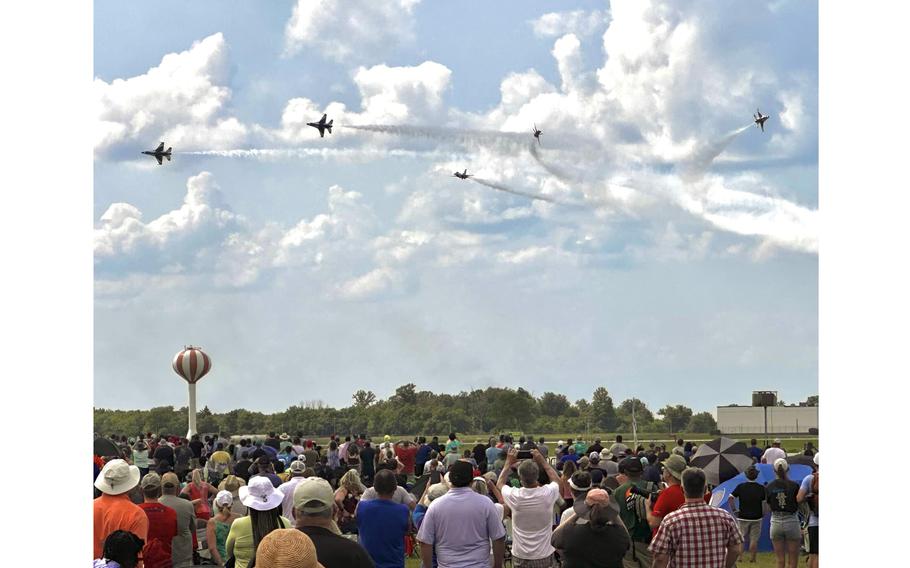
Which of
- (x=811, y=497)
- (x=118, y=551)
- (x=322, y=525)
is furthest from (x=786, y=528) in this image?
(x=118, y=551)

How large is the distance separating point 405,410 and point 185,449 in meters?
88.3

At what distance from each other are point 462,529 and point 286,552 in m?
3.45

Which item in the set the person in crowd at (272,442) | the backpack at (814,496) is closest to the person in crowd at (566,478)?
the backpack at (814,496)

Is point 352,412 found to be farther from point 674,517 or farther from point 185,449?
point 674,517

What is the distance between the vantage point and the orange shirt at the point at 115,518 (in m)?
8.34

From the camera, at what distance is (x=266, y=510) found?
7.75 m

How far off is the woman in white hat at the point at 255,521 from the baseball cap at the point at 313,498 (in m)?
0.79

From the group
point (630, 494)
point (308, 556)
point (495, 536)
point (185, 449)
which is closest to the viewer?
point (308, 556)

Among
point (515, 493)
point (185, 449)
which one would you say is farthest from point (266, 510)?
point (185, 449)

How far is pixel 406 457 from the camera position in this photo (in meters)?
24.2

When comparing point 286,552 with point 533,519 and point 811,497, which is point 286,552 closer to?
point 533,519

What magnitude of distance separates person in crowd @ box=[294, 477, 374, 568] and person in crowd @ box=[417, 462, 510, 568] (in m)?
1.56

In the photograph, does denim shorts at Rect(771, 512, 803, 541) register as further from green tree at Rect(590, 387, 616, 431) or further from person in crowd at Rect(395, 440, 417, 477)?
green tree at Rect(590, 387, 616, 431)
